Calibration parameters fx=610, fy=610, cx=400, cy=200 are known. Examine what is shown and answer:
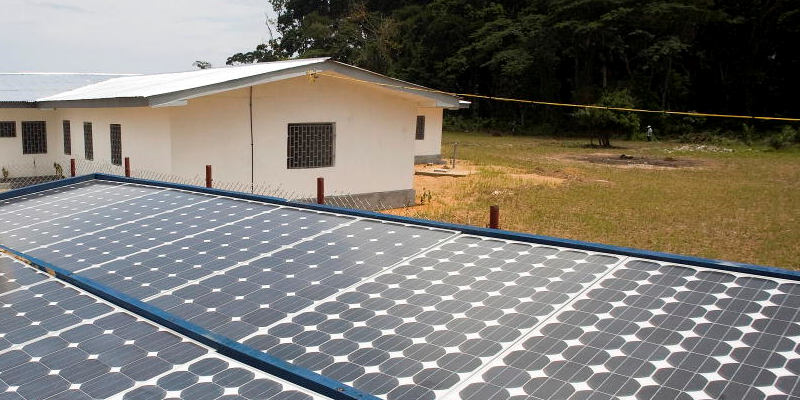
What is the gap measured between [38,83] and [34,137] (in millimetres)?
2555

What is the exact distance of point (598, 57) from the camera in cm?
4834

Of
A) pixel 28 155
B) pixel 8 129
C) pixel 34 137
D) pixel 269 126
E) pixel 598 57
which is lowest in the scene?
pixel 28 155

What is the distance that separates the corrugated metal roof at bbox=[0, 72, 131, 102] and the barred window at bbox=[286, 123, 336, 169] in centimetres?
969

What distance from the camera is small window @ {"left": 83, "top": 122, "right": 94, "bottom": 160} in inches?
695

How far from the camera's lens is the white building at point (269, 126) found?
1338cm

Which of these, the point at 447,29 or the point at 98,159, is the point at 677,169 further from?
the point at 447,29

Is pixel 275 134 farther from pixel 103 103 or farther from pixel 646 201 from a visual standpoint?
pixel 646 201

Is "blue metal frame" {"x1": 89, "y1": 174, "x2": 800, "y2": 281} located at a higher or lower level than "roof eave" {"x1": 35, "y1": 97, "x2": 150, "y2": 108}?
lower

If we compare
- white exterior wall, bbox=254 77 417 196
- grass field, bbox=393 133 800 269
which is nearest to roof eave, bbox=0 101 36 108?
white exterior wall, bbox=254 77 417 196

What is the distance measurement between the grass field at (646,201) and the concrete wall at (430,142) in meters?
1.63

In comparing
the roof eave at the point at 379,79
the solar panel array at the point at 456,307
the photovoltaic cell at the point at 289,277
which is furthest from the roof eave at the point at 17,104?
the photovoltaic cell at the point at 289,277

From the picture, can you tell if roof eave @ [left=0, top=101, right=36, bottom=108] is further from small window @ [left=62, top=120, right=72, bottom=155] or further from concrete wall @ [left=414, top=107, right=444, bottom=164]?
concrete wall @ [left=414, top=107, right=444, bottom=164]

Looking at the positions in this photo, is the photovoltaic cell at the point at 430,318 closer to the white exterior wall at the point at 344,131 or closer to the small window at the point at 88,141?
the white exterior wall at the point at 344,131

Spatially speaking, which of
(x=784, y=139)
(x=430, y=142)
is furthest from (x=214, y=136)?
(x=784, y=139)
